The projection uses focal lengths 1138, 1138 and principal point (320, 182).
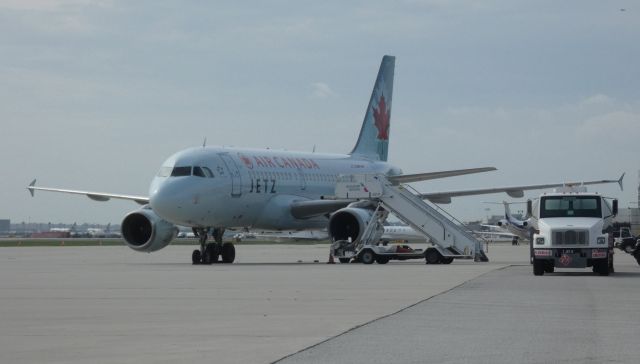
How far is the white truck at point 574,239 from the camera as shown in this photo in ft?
89.7

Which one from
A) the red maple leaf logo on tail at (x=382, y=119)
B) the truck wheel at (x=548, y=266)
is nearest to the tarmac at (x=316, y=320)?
the truck wheel at (x=548, y=266)

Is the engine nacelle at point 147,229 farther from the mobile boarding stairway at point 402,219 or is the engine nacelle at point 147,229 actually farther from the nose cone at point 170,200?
the mobile boarding stairway at point 402,219

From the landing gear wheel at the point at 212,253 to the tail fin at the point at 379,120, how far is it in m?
11.4

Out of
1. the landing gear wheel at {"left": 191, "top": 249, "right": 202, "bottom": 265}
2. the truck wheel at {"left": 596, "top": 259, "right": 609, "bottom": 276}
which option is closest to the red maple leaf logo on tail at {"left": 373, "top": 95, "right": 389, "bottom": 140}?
the landing gear wheel at {"left": 191, "top": 249, "right": 202, "bottom": 265}

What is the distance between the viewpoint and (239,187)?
37.5 meters

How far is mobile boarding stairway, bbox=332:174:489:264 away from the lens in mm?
36688

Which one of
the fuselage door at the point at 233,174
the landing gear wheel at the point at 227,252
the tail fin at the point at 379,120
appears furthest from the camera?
the tail fin at the point at 379,120

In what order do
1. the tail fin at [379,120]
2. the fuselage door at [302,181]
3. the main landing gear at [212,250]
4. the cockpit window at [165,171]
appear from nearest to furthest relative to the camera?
the cockpit window at [165,171] < the main landing gear at [212,250] < the fuselage door at [302,181] < the tail fin at [379,120]

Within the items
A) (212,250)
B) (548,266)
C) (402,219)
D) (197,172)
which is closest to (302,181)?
(212,250)

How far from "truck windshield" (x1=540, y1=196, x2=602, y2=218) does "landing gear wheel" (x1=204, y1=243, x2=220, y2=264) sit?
12947 mm

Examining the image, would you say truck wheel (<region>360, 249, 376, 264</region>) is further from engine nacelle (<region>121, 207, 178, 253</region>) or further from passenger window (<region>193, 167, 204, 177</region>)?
engine nacelle (<region>121, 207, 178, 253</region>)

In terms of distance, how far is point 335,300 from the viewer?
1830 cm

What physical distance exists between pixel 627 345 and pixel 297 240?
88.0m

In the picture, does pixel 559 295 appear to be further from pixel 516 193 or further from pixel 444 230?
pixel 516 193
